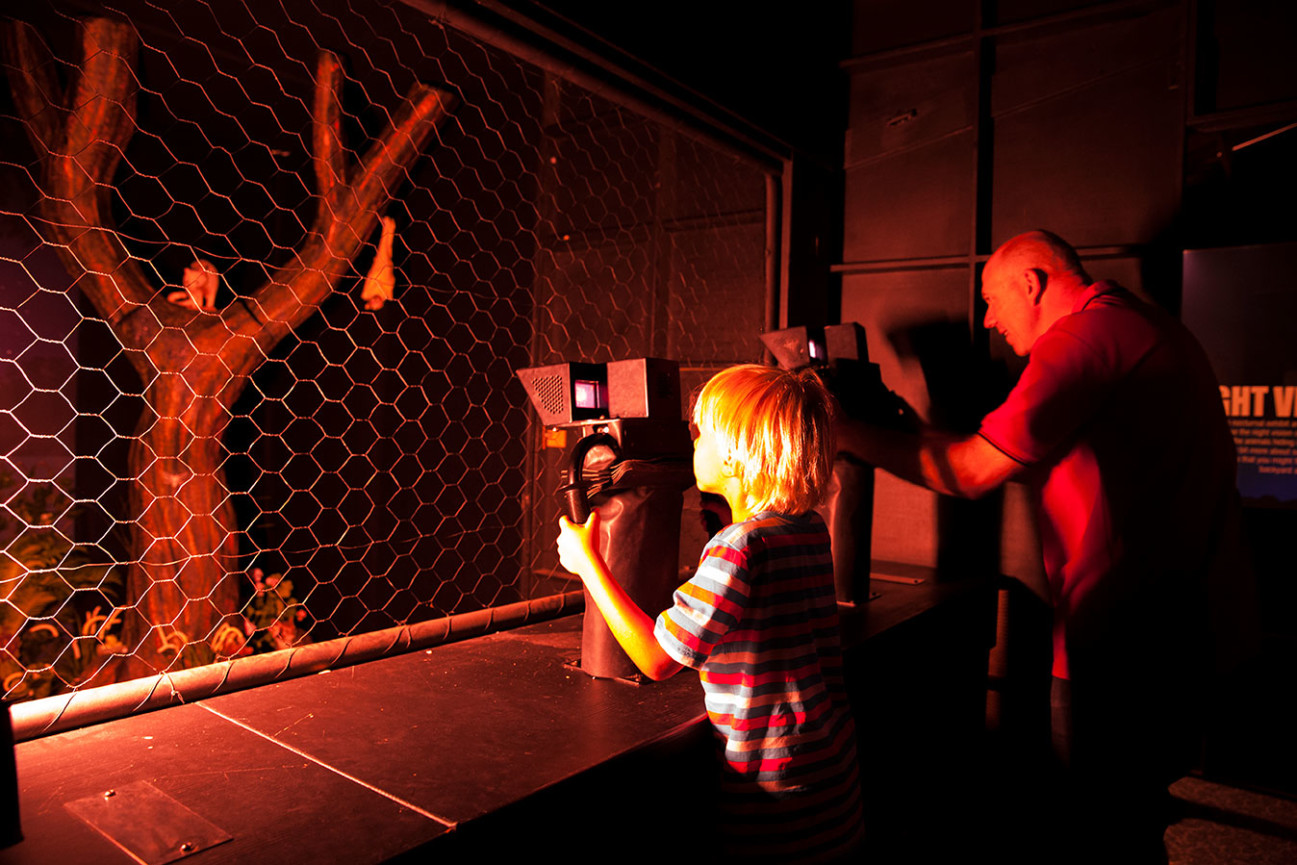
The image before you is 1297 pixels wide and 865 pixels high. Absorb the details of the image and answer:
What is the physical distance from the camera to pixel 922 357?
245 centimetres

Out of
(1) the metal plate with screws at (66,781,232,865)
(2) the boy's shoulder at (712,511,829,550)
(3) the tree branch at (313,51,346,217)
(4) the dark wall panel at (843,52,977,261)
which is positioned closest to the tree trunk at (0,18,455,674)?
(3) the tree branch at (313,51,346,217)

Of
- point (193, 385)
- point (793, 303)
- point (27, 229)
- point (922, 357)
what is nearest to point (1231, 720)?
point (922, 357)

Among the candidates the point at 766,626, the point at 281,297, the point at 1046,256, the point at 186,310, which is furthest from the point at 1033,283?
the point at 186,310

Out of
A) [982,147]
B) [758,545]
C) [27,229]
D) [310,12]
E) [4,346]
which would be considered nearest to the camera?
[758,545]

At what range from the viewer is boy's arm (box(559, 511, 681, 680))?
993 mm

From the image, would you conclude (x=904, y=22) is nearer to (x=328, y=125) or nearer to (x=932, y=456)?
(x=932, y=456)

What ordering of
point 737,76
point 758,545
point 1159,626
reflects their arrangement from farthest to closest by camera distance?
1. point 737,76
2. point 1159,626
3. point 758,545

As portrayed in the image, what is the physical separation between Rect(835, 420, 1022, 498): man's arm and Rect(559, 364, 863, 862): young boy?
0.61 m

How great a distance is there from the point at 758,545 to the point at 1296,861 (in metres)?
2.01

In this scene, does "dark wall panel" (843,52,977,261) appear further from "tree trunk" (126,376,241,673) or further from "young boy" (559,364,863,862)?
"tree trunk" (126,376,241,673)

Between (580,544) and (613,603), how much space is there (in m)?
0.10

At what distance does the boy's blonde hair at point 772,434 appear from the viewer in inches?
39.4

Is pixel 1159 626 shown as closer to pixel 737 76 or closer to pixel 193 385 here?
pixel 737 76

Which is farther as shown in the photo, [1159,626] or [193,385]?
[193,385]
